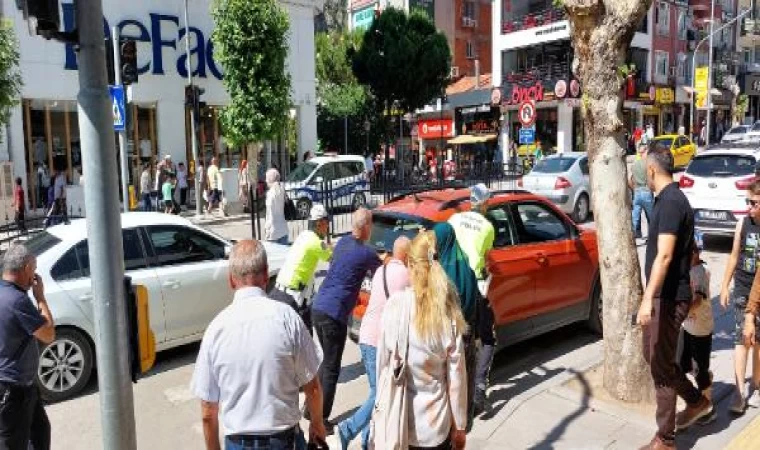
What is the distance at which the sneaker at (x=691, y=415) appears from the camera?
4.86m

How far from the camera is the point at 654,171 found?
14.7 feet

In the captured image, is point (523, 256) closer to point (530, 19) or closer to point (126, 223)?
point (126, 223)

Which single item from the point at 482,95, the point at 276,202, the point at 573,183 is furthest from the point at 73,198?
the point at 482,95

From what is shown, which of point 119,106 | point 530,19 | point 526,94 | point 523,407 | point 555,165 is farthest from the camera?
point 530,19

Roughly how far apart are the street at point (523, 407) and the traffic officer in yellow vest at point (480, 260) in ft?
0.97

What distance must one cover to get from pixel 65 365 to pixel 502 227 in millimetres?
4312

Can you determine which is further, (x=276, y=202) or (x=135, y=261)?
(x=276, y=202)

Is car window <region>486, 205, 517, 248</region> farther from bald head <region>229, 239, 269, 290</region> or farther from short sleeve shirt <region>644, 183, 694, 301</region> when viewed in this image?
bald head <region>229, 239, 269, 290</region>

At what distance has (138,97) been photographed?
2189 centimetres

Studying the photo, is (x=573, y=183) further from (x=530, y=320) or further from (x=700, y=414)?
(x=700, y=414)

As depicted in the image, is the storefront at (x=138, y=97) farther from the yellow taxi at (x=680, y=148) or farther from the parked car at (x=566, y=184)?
the yellow taxi at (x=680, y=148)

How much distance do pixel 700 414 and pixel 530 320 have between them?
1.92m

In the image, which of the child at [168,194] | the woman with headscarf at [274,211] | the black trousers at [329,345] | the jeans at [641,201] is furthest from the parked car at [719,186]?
the child at [168,194]

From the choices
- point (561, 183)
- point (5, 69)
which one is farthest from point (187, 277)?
point (561, 183)
